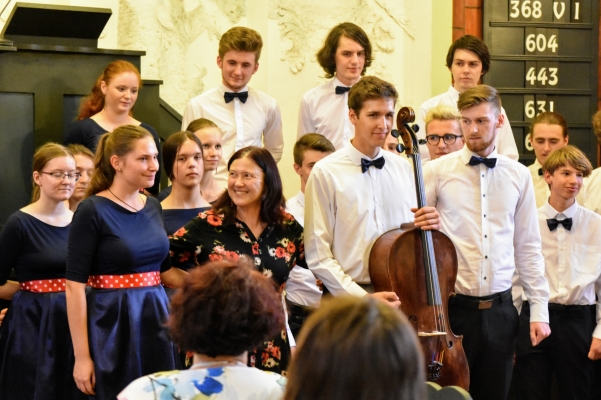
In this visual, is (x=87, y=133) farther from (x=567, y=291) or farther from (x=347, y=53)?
(x=567, y=291)

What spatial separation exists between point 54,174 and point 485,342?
1.89 meters

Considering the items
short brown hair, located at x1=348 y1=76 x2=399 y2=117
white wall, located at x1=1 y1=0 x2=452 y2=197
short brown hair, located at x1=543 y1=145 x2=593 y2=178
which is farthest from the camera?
white wall, located at x1=1 y1=0 x2=452 y2=197

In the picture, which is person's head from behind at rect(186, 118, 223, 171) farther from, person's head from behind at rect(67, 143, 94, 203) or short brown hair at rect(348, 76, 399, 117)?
short brown hair at rect(348, 76, 399, 117)

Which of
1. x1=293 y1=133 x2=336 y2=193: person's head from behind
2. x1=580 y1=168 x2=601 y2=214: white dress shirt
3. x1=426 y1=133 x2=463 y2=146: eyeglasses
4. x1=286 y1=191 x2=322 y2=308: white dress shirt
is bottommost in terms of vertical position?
x1=286 y1=191 x2=322 y2=308: white dress shirt

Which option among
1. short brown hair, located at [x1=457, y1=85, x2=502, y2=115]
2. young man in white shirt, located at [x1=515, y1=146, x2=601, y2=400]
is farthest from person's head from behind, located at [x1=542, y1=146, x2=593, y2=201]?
short brown hair, located at [x1=457, y1=85, x2=502, y2=115]

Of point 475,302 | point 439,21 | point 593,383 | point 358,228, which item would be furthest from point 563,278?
point 439,21

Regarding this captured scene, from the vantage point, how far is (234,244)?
120 inches

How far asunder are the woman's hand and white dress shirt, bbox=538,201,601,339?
2.29m

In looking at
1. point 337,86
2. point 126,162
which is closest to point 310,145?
point 337,86

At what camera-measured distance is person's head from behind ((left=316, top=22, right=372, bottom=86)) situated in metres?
4.72

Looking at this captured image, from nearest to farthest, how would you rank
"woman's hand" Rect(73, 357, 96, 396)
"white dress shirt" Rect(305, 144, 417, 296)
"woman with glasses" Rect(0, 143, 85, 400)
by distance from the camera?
"woman's hand" Rect(73, 357, 96, 396) → "white dress shirt" Rect(305, 144, 417, 296) → "woman with glasses" Rect(0, 143, 85, 400)

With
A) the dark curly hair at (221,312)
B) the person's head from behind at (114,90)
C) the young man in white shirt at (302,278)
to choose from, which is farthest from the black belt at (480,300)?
the person's head from behind at (114,90)

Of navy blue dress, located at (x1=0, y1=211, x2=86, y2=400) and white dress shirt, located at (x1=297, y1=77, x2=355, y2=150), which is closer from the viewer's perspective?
navy blue dress, located at (x1=0, y1=211, x2=86, y2=400)

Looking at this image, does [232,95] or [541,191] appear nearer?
[232,95]
